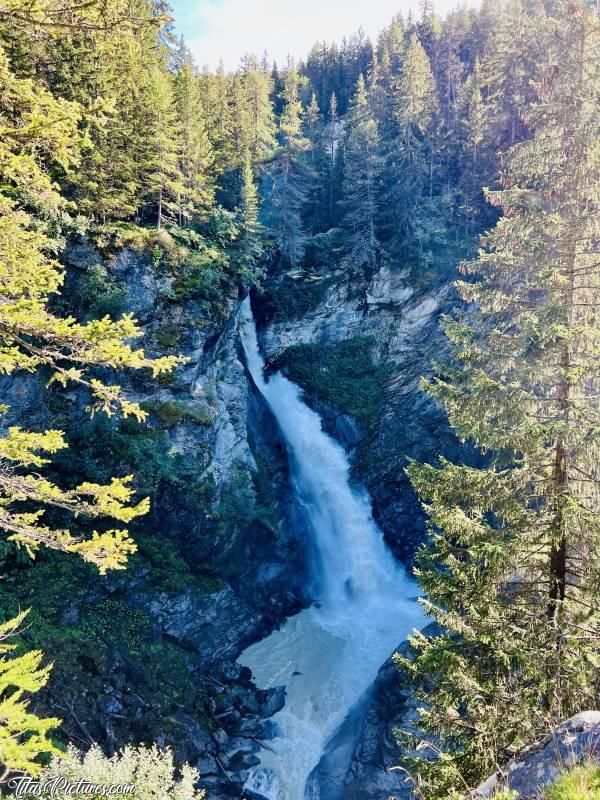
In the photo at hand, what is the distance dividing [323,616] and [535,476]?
789 inches

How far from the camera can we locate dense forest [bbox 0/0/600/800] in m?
5.82

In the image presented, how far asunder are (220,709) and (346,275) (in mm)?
26315

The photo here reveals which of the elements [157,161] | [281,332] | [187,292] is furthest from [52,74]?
[281,332]

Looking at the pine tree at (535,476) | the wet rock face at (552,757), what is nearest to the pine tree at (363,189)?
the pine tree at (535,476)

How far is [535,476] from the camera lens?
7781 mm

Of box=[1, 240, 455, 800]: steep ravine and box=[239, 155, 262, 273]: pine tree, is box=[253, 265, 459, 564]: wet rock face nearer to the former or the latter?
box=[1, 240, 455, 800]: steep ravine

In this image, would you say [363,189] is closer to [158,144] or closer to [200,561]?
[158,144]

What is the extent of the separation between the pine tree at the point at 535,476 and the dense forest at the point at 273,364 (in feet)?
0.15

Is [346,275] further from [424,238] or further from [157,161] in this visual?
[157,161]

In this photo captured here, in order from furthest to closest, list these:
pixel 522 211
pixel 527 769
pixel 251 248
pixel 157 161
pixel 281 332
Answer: pixel 281 332 < pixel 251 248 < pixel 157 161 < pixel 522 211 < pixel 527 769

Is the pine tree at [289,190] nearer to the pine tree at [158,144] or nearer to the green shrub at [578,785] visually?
the pine tree at [158,144]

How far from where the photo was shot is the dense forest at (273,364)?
582 cm

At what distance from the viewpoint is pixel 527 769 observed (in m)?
5.04

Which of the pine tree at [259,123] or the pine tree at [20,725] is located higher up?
the pine tree at [259,123]
